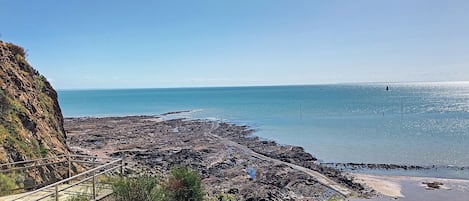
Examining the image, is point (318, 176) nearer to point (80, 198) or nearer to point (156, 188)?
point (156, 188)

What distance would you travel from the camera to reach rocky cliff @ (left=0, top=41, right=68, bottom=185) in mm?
15891

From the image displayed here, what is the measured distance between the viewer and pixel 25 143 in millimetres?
16609

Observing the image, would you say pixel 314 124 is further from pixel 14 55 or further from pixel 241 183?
pixel 14 55

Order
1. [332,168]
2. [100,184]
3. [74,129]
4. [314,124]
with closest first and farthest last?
[100,184], [332,168], [74,129], [314,124]

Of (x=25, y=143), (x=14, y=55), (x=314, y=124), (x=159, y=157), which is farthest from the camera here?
(x=314, y=124)

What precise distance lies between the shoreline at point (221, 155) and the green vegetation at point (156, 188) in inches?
335

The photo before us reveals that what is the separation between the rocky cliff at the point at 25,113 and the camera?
52.1 feet

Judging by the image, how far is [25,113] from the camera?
17984 mm

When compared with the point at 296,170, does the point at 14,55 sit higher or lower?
higher

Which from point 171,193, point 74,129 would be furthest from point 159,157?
point 74,129

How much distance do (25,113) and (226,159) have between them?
18.9 m

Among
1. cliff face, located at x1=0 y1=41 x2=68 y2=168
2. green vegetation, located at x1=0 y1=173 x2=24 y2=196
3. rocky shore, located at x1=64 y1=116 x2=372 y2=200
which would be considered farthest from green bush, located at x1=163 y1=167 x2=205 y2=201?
cliff face, located at x1=0 y1=41 x2=68 y2=168

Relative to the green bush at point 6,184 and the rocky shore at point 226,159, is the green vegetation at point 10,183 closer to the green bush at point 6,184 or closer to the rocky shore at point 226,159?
the green bush at point 6,184

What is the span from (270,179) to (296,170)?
4.12m
